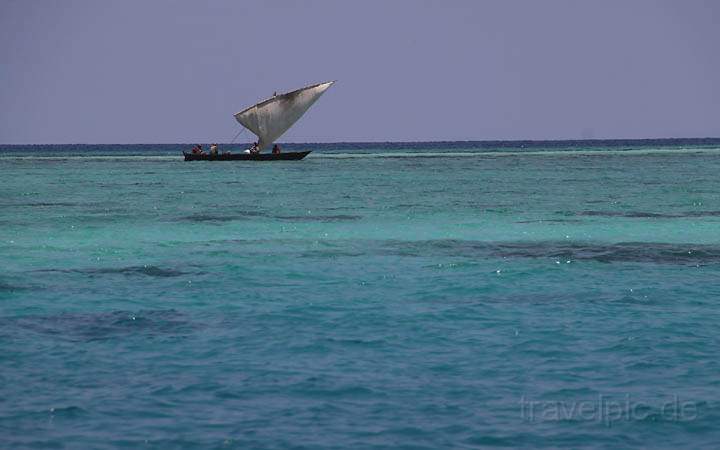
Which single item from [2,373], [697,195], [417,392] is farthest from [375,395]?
[697,195]

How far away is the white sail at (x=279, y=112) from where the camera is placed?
106688 millimetres

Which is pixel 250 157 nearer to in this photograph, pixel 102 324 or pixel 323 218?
pixel 323 218

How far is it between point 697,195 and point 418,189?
15.4 m

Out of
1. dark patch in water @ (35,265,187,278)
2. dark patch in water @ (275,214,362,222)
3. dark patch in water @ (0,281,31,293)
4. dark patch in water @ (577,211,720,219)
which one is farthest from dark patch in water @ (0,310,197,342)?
dark patch in water @ (577,211,720,219)

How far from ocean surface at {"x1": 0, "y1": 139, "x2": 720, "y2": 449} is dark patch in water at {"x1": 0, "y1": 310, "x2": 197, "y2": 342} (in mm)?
78

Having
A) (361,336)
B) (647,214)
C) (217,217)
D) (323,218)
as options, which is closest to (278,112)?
(217,217)

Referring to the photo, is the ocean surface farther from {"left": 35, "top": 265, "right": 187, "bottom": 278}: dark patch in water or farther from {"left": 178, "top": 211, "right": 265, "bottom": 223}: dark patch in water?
{"left": 178, "top": 211, "right": 265, "bottom": 223}: dark patch in water

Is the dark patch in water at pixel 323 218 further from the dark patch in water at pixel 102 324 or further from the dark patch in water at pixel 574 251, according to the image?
the dark patch in water at pixel 102 324

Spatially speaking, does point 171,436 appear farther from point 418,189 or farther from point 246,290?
point 418,189

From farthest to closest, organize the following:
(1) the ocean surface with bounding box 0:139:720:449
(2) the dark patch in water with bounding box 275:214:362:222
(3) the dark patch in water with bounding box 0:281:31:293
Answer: (2) the dark patch in water with bounding box 275:214:362:222
(3) the dark patch in water with bounding box 0:281:31:293
(1) the ocean surface with bounding box 0:139:720:449

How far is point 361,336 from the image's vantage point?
16.7 metres

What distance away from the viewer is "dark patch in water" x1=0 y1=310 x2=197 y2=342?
16.9 meters

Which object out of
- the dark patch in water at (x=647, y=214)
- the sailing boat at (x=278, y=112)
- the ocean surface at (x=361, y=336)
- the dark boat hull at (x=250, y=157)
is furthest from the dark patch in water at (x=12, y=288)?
the dark boat hull at (x=250, y=157)

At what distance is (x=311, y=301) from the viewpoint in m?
20.1
